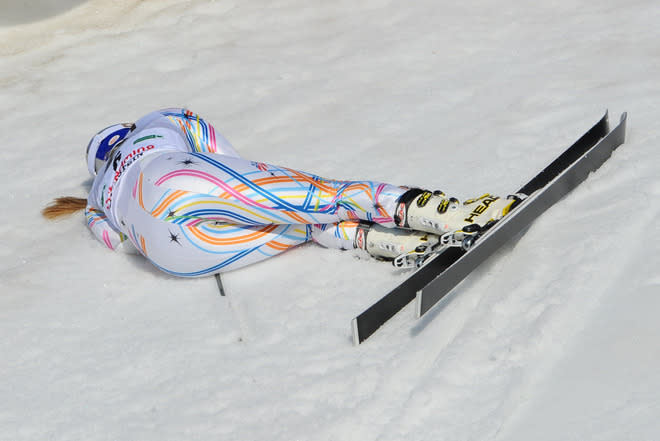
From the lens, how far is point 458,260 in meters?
2.51

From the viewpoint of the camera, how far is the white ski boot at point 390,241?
278 centimetres

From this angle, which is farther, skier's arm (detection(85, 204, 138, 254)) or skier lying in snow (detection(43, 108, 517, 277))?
skier's arm (detection(85, 204, 138, 254))

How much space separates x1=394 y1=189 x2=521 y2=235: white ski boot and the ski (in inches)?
1.6

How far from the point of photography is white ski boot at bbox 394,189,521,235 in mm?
2635

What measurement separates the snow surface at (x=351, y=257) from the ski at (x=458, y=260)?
0.06 m

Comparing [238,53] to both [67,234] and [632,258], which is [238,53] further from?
[632,258]

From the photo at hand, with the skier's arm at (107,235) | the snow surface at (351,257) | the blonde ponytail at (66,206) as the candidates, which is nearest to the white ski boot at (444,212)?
the snow surface at (351,257)

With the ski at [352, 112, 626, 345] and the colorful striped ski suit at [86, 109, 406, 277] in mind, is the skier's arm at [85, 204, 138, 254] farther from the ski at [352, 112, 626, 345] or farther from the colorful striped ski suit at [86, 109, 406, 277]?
the ski at [352, 112, 626, 345]

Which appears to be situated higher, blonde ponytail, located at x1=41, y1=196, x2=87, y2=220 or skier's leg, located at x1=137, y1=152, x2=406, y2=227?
skier's leg, located at x1=137, y1=152, x2=406, y2=227

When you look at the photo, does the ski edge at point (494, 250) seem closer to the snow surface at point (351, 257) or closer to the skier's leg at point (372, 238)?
the snow surface at point (351, 257)

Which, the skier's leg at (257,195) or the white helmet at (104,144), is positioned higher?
the white helmet at (104,144)

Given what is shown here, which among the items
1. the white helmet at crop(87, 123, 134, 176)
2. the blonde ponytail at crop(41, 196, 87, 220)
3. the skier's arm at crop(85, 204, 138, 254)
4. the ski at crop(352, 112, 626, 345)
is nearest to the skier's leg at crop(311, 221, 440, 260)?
the ski at crop(352, 112, 626, 345)

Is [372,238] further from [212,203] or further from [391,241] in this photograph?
[212,203]

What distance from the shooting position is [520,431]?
197 cm
